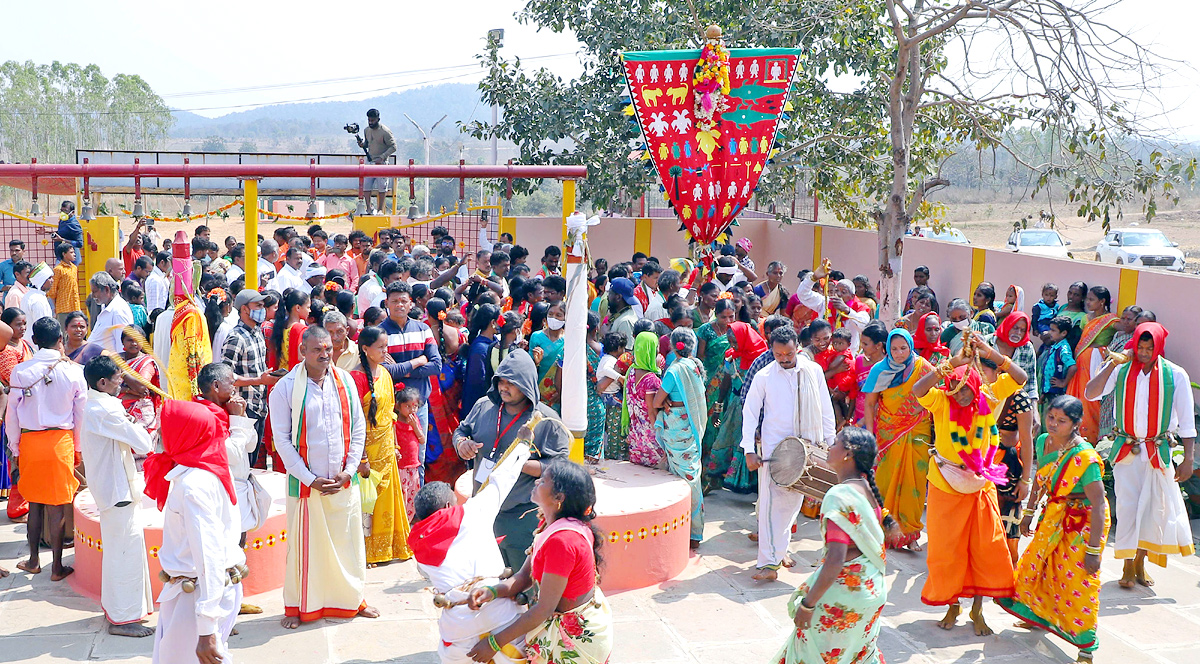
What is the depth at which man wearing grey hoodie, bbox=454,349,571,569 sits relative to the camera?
16.0 ft

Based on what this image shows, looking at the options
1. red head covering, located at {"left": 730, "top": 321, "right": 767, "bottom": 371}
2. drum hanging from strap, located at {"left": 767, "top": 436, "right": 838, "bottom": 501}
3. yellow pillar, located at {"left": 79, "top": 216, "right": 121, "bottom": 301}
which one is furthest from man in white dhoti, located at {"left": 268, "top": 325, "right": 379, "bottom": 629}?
yellow pillar, located at {"left": 79, "top": 216, "right": 121, "bottom": 301}

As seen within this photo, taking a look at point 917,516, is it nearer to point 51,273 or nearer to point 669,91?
point 669,91

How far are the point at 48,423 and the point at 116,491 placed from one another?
1204 millimetres

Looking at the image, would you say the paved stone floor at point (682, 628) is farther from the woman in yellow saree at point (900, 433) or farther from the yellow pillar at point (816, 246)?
the yellow pillar at point (816, 246)

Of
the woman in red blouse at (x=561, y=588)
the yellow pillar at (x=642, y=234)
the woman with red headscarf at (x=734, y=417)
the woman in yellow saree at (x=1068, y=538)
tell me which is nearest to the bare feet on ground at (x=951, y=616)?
the woman in yellow saree at (x=1068, y=538)

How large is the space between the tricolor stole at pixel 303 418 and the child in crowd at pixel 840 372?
3.67m

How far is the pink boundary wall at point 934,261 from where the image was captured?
9.10 metres

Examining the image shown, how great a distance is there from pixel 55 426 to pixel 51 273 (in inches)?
257

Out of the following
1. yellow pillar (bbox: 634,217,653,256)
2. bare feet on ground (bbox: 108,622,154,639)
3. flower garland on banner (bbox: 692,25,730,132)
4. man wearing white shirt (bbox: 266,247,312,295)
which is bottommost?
bare feet on ground (bbox: 108,622,154,639)

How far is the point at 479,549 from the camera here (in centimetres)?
384

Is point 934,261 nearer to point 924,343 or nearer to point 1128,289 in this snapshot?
point 1128,289

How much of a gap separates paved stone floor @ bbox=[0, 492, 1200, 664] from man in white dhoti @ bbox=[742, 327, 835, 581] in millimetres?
315

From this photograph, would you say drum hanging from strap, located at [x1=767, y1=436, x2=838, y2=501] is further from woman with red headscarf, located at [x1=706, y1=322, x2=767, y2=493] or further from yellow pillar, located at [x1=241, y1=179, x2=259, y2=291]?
yellow pillar, located at [x1=241, y1=179, x2=259, y2=291]

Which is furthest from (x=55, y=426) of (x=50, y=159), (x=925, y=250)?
(x=50, y=159)
